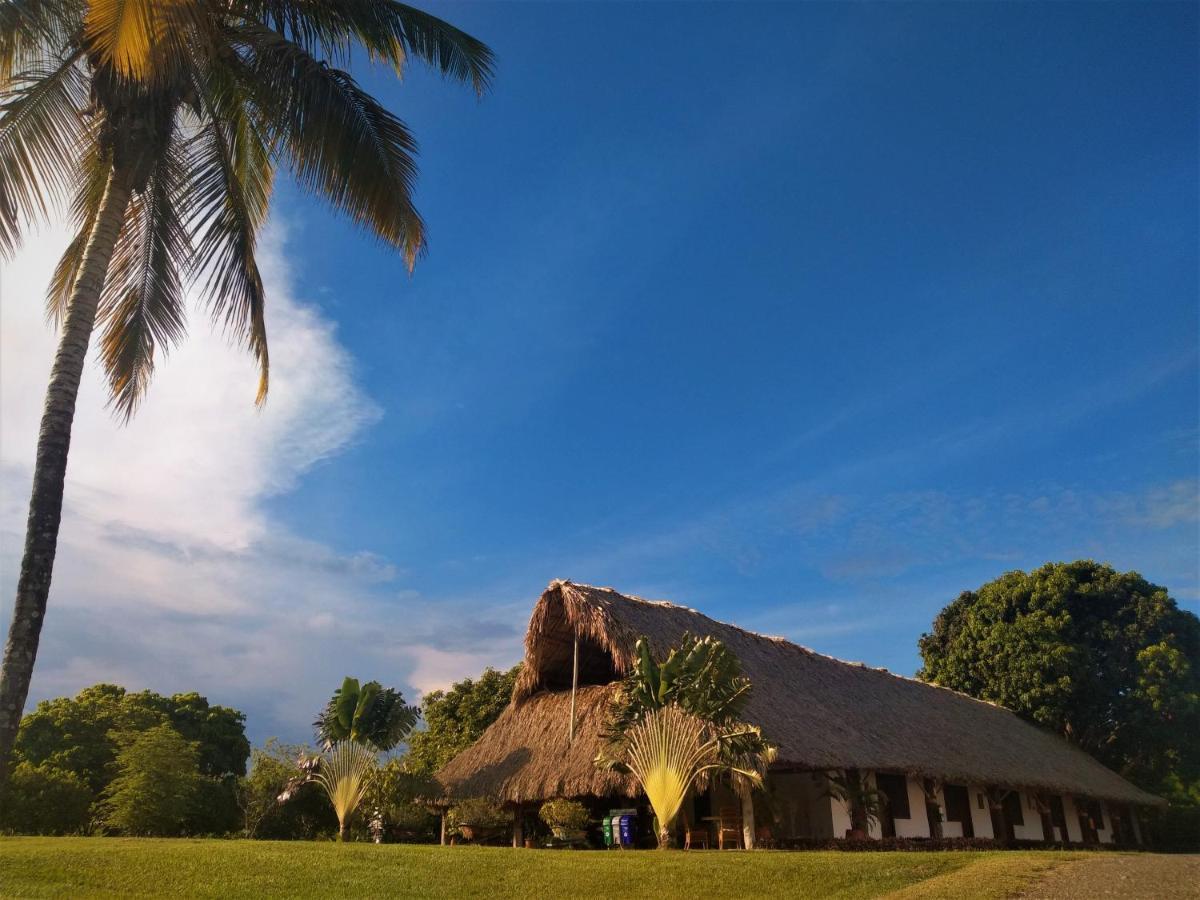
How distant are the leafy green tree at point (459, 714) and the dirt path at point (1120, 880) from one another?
54.0ft

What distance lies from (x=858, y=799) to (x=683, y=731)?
5161mm

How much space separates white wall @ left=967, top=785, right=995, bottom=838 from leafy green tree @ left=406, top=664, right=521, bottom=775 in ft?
38.2

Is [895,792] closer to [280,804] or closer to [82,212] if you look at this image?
[280,804]

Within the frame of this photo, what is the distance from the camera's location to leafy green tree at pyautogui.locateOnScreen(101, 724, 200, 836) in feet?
53.1

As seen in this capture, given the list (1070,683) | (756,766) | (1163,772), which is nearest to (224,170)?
(756,766)

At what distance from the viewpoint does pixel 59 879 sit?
8656 mm

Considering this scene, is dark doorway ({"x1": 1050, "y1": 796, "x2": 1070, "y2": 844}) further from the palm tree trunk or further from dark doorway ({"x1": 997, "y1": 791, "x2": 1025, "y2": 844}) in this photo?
the palm tree trunk

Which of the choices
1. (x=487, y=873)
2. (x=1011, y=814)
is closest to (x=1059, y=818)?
(x=1011, y=814)

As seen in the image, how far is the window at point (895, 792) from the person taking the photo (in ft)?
54.4

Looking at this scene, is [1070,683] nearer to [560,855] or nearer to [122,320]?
[560,855]

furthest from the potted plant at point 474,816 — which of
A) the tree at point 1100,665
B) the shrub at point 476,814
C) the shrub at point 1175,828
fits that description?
the shrub at point 1175,828

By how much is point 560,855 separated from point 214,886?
12.4ft

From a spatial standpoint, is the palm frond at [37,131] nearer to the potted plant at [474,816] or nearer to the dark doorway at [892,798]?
the potted plant at [474,816]

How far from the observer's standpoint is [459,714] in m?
25.9
